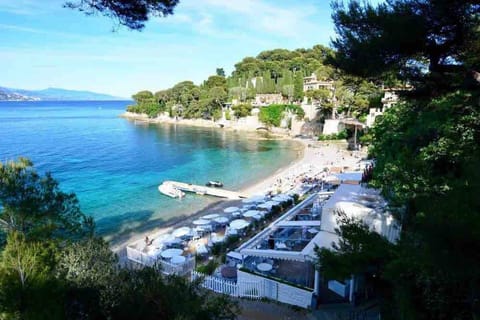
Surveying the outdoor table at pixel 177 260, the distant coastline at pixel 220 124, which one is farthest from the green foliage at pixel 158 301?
the distant coastline at pixel 220 124

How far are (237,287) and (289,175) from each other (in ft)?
67.0

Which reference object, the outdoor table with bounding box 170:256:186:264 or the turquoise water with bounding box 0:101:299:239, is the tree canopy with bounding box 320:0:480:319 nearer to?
the outdoor table with bounding box 170:256:186:264

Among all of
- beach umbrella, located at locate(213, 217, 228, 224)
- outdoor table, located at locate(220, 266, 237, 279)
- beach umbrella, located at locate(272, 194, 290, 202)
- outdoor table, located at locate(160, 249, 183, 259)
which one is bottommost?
outdoor table, located at locate(160, 249, 183, 259)

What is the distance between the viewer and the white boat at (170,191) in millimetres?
24725

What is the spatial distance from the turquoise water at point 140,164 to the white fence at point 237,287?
31.7ft

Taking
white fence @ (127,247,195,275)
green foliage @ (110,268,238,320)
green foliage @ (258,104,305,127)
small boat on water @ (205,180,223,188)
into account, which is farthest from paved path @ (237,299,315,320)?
green foliage @ (258,104,305,127)

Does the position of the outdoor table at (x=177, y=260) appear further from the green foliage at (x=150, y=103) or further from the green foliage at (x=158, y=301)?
the green foliage at (x=150, y=103)

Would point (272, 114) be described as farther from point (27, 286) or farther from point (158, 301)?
point (27, 286)

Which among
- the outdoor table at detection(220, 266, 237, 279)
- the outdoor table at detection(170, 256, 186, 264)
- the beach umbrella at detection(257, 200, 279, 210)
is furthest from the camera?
the beach umbrella at detection(257, 200, 279, 210)

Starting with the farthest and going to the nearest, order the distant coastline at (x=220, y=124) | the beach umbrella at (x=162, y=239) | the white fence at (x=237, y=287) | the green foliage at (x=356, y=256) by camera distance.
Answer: the distant coastline at (x=220, y=124), the beach umbrella at (x=162, y=239), the white fence at (x=237, y=287), the green foliage at (x=356, y=256)

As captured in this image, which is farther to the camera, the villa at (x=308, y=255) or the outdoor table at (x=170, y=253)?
the outdoor table at (x=170, y=253)

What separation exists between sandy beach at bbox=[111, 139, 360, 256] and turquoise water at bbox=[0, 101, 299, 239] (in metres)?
0.88

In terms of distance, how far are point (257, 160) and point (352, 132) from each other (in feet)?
53.2

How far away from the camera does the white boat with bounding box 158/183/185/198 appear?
2473 cm
